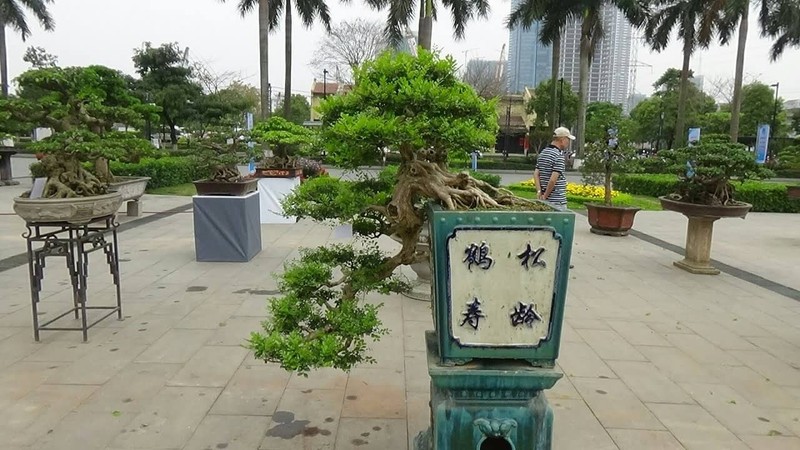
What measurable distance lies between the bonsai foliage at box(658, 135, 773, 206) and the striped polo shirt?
60.7 inches

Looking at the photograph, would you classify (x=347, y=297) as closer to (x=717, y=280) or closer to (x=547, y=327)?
(x=547, y=327)

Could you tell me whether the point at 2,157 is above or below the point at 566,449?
above

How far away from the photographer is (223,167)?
8805mm

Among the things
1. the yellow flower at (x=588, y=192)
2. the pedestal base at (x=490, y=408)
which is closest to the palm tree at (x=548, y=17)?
the yellow flower at (x=588, y=192)

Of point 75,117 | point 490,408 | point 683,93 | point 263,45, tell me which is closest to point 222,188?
point 75,117

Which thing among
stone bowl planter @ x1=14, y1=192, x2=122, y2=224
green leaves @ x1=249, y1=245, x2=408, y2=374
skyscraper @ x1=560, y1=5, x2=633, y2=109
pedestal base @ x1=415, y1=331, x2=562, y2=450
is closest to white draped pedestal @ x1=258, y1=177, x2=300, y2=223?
stone bowl planter @ x1=14, y1=192, x2=122, y2=224

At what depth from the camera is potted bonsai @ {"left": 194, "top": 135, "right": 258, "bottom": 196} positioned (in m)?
8.11

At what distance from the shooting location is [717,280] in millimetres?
6230

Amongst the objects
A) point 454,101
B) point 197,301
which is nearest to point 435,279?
point 454,101

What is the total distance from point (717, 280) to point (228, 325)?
205 inches

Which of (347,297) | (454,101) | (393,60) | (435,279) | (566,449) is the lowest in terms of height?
(566,449)

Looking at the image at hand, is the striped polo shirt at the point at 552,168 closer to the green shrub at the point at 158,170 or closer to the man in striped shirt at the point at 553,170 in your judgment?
the man in striped shirt at the point at 553,170

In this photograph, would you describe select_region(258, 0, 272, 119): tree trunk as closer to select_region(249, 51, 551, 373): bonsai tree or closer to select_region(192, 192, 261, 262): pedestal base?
select_region(192, 192, 261, 262): pedestal base

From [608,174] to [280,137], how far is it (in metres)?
5.46
